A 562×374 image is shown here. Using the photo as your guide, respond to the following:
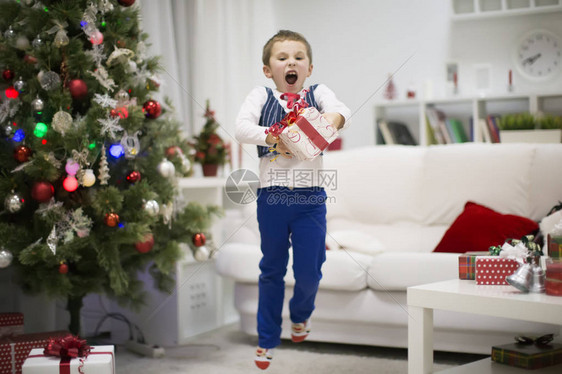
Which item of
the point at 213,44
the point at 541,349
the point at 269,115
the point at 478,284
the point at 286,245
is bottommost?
the point at 541,349

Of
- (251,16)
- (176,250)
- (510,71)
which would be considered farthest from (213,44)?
(510,71)

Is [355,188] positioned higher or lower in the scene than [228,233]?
higher

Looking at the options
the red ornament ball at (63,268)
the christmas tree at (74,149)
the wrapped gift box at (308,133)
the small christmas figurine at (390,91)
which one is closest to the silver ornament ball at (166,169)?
the christmas tree at (74,149)

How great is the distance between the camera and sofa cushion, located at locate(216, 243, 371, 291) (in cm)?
246

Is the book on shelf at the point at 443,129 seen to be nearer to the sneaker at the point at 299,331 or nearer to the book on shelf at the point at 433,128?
the book on shelf at the point at 433,128

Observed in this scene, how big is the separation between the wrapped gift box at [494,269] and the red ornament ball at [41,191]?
1420 millimetres

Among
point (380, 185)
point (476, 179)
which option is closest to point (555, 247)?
point (476, 179)

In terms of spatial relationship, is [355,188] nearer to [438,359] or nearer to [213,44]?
[438,359]

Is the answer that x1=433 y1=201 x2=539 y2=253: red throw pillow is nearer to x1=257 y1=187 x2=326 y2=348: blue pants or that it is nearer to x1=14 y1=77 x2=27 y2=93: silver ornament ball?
x1=257 y1=187 x2=326 y2=348: blue pants

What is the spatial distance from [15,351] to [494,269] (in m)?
Result: 1.61

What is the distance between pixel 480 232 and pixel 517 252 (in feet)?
2.03

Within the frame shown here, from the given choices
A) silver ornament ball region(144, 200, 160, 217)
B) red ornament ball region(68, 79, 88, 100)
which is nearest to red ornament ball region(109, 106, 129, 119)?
red ornament ball region(68, 79, 88, 100)

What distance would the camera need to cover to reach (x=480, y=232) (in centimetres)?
243

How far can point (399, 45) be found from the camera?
377cm
